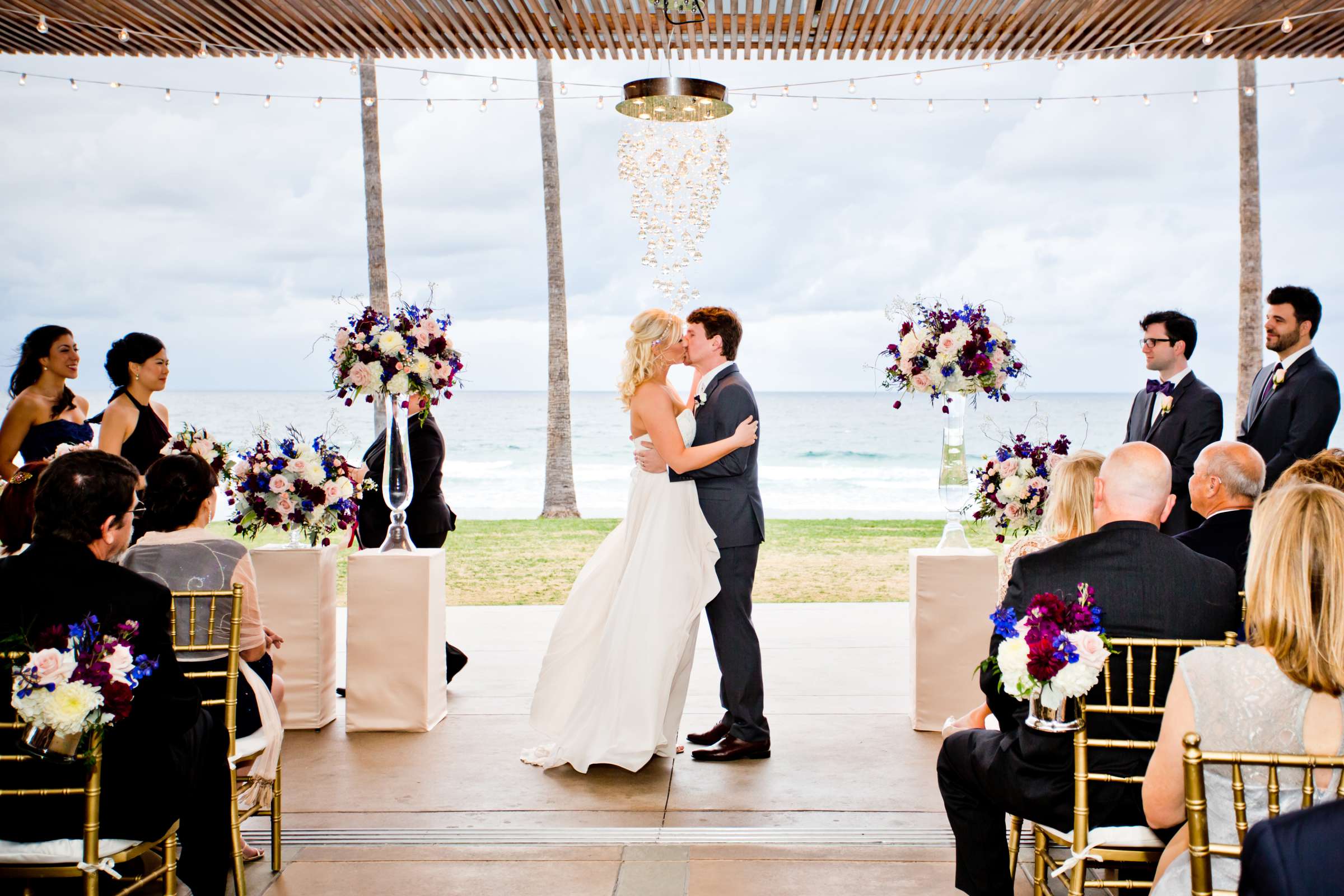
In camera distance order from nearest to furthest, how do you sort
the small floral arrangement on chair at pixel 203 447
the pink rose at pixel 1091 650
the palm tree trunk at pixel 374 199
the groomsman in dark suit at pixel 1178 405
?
1. the pink rose at pixel 1091 650
2. the small floral arrangement on chair at pixel 203 447
3. the groomsman in dark suit at pixel 1178 405
4. the palm tree trunk at pixel 374 199

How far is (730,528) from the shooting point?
446 cm

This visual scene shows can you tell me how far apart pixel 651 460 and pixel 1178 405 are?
2.61 m

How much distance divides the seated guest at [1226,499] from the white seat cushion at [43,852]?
127 inches

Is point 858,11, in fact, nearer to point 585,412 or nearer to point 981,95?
point 981,95

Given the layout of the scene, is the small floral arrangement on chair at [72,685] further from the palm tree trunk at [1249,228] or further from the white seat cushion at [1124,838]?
the palm tree trunk at [1249,228]

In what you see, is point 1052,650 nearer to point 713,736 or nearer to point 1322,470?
point 1322,470

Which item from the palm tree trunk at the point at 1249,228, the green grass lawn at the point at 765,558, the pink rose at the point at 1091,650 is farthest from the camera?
the palm tree trunk at the point at 1249,228

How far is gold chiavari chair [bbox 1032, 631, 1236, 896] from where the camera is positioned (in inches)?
91.0

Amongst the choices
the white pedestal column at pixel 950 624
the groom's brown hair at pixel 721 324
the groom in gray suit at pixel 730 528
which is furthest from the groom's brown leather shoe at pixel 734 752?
the groom's brown hair at pixel 721 324

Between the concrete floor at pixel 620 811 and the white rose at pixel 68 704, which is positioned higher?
the white rose at pixel 68 704

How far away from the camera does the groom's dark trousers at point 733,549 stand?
4434 mm

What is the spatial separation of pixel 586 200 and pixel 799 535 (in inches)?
1032

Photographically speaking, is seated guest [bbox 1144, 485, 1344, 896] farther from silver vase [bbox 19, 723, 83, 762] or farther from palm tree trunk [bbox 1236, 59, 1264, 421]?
palm tree trunk [bbox 1236, 59, 1264, 421]

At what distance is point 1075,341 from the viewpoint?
121ft
